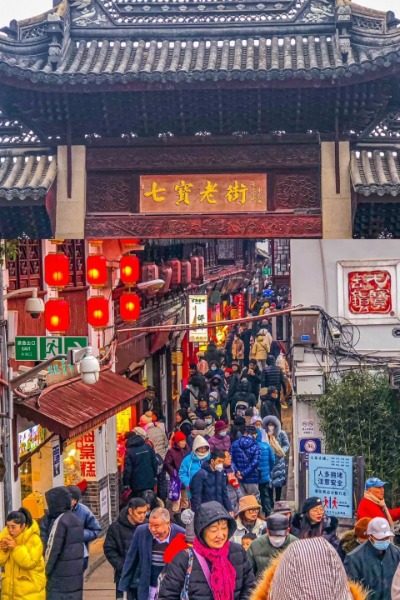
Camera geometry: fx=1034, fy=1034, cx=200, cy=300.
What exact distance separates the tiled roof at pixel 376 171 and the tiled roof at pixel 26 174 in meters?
Result: 3.97

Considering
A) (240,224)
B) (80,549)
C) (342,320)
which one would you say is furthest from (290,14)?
(80,549)

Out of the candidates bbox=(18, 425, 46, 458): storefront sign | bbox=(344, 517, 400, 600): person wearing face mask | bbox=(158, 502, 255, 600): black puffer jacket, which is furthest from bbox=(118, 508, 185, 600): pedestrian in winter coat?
bbox=(18, 425, 46, 458): storefront sign

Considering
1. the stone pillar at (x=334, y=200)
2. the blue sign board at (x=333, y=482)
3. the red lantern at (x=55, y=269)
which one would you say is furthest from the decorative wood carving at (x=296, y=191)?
the red lantern at (x=55, y=269)

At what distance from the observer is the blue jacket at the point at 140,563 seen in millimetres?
9648

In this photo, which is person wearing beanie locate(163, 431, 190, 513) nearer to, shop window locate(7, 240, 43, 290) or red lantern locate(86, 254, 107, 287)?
red lantern locate(86, 254, 107, 287)

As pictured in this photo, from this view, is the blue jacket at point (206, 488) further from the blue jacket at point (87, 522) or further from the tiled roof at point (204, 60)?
the tiled roof at point (204, 60)

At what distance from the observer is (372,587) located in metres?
8.81

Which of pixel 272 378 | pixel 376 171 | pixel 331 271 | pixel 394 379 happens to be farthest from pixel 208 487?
pixel 272 378

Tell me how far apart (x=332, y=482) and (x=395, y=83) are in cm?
547

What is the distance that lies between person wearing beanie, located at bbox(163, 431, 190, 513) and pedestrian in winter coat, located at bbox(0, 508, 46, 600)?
7.07 metres

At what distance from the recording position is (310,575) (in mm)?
3658

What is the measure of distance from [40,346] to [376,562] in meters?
6.72

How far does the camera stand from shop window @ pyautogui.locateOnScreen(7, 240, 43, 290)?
15312 millimetres

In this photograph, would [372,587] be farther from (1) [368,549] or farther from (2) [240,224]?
(2) [240,224]
